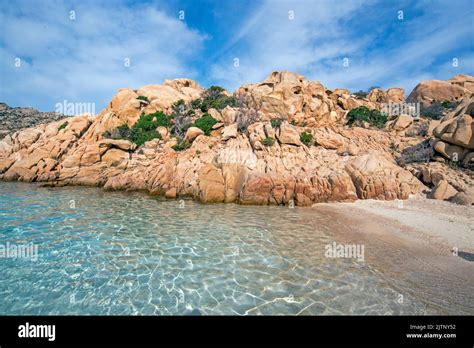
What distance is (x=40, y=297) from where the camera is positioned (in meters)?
6.11

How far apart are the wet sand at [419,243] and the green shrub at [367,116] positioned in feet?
63.4

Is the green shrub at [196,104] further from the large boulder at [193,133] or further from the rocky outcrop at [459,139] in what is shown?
the rocky outcrop at [459,139]

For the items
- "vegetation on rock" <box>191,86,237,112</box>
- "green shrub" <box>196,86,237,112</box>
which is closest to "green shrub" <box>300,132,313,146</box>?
"green shrub" <box>196,86,237,112</box>

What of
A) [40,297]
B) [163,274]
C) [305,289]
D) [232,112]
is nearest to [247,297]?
[305,289]

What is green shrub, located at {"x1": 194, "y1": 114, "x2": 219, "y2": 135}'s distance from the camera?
2835cm

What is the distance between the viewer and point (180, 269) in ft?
25.6

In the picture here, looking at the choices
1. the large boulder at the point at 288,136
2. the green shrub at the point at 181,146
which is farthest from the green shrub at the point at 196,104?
the large boulder at the point at 288,136

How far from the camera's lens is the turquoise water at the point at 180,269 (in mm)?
5980

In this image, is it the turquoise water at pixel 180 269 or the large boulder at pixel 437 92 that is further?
the large boulder at pixel 437 92

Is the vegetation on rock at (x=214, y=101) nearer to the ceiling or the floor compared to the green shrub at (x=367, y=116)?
nearer to the ceiling

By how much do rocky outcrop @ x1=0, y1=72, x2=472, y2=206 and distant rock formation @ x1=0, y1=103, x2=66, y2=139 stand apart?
2973cm

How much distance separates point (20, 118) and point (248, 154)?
7676 centimetres
